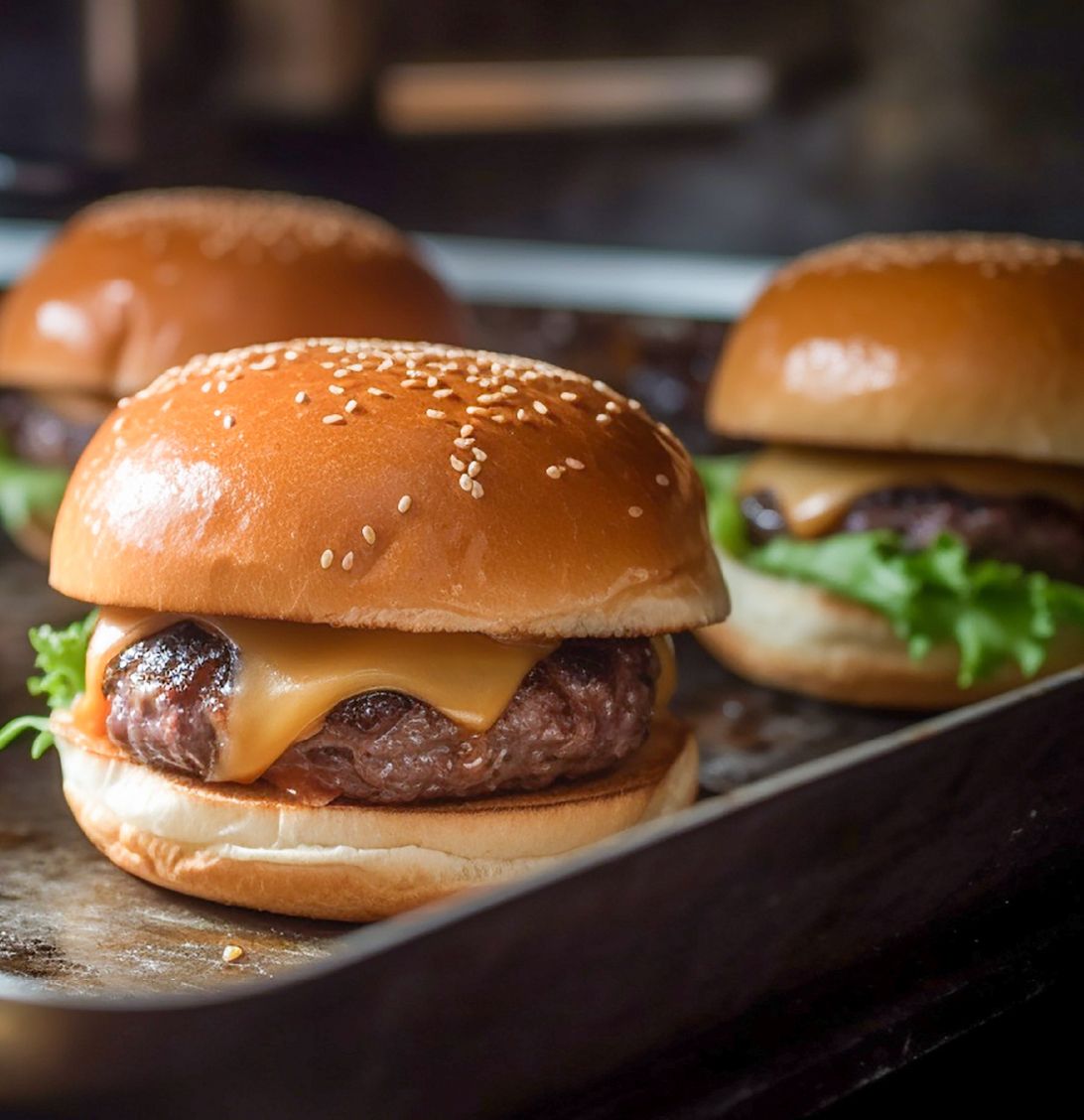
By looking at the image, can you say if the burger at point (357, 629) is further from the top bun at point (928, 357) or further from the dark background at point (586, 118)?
the dark background at point (586, 118)

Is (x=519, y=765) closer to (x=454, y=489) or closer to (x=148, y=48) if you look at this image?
(x=454, y=489)

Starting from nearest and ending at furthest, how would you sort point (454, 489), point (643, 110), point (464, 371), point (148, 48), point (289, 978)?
point (289, 978), point (454, 489), point (464, 371), point (643, 110), point (148, 48)

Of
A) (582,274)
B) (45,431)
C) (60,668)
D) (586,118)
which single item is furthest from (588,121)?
(60,668)

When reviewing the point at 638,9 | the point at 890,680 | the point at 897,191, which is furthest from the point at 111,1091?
the point at 638,9

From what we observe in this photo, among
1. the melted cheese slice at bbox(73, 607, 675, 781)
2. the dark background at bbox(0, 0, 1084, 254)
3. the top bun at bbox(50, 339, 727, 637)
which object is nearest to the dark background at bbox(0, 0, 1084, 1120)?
the dark background at bbox(0, 0, 1084, 254)

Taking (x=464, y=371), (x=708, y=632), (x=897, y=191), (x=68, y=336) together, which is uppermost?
(x=464, y=371)

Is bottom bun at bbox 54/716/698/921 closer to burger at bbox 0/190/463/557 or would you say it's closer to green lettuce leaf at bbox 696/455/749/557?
green lettuce leaf at bbox 696/455/749/557

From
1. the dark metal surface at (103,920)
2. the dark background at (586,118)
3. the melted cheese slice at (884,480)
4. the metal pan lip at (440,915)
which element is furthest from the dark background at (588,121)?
the metal pan lip at (440,915)

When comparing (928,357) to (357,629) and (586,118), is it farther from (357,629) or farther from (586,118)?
(586,118)
